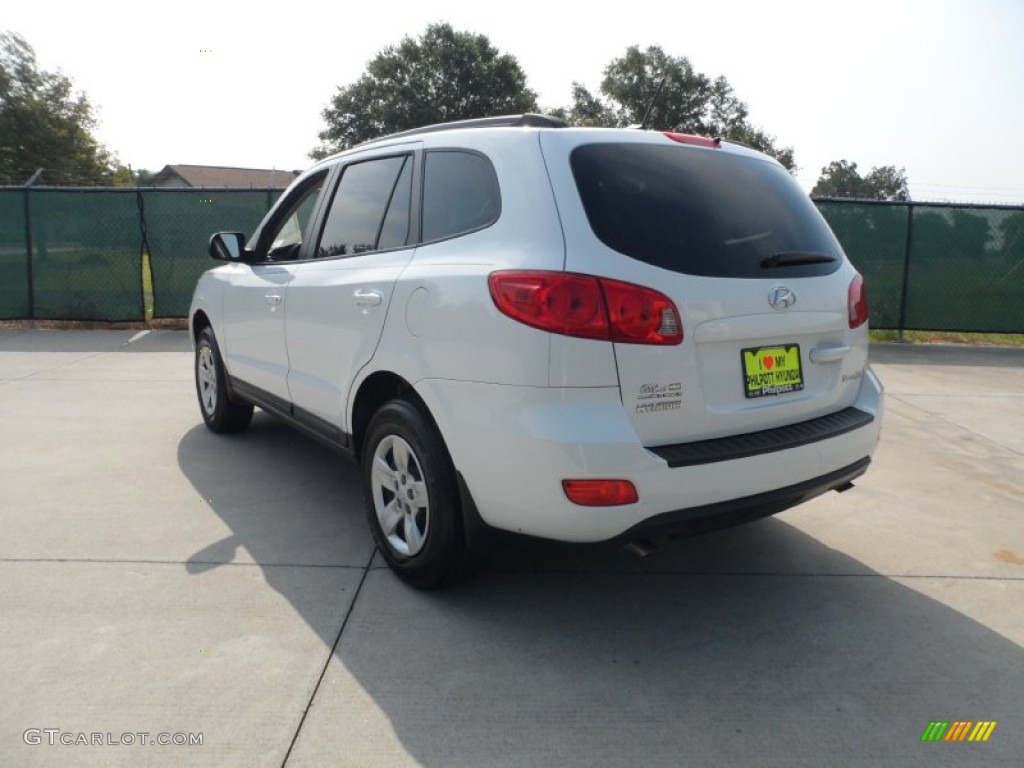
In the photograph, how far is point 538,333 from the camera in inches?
102

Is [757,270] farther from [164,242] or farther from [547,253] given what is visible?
[164,242]

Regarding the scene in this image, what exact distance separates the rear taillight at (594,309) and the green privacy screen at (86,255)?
1000 cm

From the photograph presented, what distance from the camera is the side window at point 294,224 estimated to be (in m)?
4.37

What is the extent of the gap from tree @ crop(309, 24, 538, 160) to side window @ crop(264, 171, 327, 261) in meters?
49.2

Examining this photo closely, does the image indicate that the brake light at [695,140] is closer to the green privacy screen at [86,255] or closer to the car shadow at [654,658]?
the car shadow at [654,658]

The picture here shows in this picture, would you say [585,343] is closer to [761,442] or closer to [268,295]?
[761,442]

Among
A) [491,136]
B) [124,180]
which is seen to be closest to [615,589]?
[491,136]

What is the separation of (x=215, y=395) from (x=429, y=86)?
165 ft

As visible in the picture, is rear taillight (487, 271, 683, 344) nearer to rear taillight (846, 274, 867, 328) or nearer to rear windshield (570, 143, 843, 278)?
rear windshield (570, 143, 843, 278)

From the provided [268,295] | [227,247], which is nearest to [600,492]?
[268,295]

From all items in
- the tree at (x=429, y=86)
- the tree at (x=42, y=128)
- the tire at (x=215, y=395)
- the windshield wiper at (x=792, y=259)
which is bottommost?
the tire at (x=215, y=395)

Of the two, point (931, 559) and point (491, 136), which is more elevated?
point (491, 136)

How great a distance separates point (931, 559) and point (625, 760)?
215 cm

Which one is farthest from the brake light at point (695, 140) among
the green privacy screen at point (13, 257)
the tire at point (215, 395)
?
the green privacy screen at point (13, 257)
